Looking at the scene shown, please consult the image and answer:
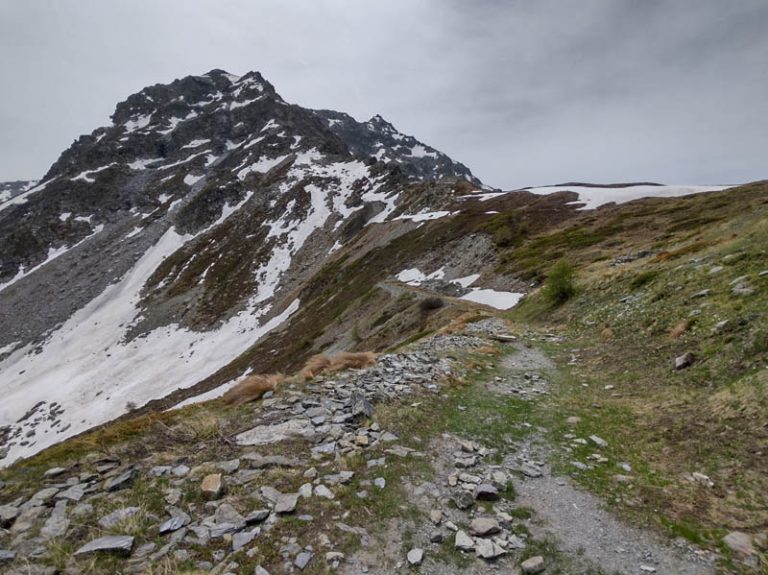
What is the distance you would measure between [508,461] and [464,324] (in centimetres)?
2139

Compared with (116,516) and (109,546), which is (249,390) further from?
(109,546)

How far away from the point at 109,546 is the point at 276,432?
4332 mm

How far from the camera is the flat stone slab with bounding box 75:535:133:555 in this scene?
571cm

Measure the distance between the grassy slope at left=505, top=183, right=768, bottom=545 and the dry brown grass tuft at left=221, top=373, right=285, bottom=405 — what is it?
8.77m

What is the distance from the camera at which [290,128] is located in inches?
7844

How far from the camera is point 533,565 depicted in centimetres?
591

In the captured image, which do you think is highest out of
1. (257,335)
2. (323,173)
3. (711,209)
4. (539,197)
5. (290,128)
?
(290,128)

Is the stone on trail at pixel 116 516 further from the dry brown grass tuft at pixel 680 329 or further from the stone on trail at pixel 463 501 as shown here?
the dry brown grass tuft at pixel 680 329

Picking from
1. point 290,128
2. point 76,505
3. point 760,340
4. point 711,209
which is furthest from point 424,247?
point 290,128

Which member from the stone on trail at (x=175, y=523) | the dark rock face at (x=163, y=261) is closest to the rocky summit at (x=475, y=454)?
the stone on trail at (x=175, y=523)

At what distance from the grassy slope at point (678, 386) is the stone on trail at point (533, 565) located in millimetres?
2581

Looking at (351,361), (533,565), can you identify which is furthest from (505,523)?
(351,361)

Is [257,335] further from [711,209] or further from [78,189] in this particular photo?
[78,189]

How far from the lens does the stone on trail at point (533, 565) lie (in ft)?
19.3
